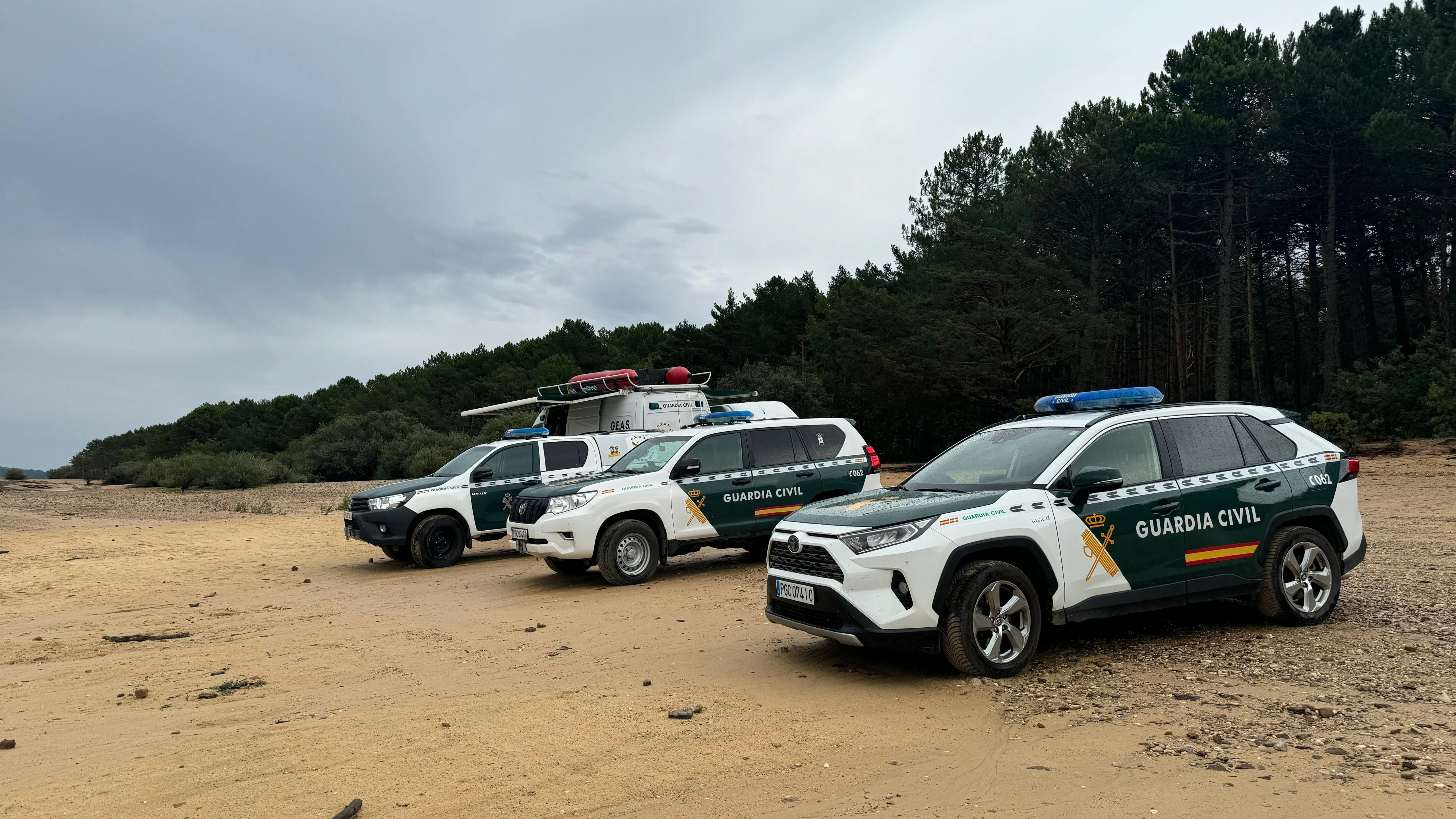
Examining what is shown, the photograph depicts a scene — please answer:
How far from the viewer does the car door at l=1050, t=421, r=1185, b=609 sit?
6246 millimetres

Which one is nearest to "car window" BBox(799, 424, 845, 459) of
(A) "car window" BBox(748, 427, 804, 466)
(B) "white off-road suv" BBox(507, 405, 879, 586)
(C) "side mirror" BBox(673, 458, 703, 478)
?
(B) "white off-road suv" BBox(507, 405, 879, 586)

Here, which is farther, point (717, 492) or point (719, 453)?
point (719, 453)

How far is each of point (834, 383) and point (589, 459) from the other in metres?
34.7

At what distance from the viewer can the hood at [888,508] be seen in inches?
237

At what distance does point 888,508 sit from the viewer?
6.25m

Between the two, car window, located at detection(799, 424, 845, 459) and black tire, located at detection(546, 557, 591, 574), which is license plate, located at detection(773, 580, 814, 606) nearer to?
black tire, located at detection(546, 557, 591, 574)

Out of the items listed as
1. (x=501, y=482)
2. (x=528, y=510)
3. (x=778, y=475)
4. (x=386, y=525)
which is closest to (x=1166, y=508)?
(x=778, y=475)

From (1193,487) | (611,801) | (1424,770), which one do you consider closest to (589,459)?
(1193,487)

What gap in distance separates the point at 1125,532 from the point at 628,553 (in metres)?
6.01

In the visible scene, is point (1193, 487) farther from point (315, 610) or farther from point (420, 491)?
point (420, 491)

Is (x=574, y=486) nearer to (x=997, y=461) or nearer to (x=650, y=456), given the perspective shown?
(x=650, y=456)

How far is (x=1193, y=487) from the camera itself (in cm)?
675

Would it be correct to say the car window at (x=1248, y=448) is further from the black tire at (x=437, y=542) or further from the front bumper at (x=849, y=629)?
the black tire at (x=437, y=542)

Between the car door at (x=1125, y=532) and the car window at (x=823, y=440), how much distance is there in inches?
222
